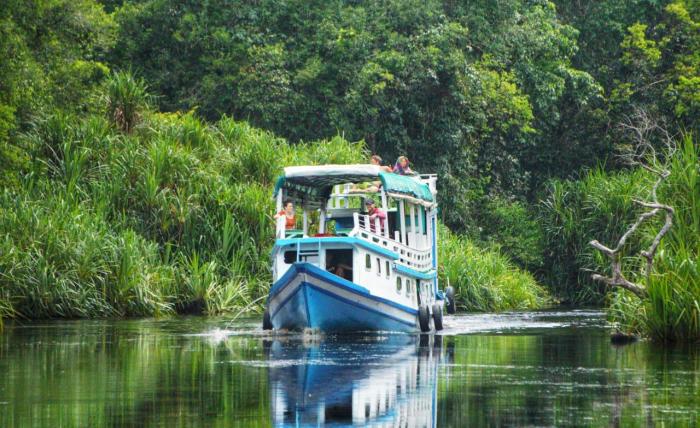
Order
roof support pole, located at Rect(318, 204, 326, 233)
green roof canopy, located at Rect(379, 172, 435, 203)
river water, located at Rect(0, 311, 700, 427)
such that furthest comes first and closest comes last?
roof support pole, located at Rect(318, 204, 326, 233), green roof canopy, located at Rect(379, 172, 435, 203), river water, located at Rect(0, 311, 700, 427)

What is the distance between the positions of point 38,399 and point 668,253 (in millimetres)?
9374

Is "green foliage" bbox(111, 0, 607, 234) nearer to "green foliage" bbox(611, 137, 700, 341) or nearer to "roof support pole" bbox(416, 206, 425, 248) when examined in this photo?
"roof support pole" bbox(416, 206, 425, 248)

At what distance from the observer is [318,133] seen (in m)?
40.7

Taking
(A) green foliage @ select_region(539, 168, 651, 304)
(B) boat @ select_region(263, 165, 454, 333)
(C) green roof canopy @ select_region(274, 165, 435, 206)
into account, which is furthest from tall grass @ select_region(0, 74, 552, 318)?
(B) boat @ select_region(263, 165, 454, 333)

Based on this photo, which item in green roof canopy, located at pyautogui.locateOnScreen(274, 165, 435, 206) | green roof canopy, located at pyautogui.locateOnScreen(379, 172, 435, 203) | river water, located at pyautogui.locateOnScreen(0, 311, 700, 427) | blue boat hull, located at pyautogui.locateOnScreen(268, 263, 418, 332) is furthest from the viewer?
green roof canopy, located at pyautogui.locateOnScreen(274, 165, 435, 206)

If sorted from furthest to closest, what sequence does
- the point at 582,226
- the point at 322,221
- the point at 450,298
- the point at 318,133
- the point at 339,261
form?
the point at 318,133 < the point at 582,226 < the point at 450,298 < the point at 322,221 < the point at 339,261

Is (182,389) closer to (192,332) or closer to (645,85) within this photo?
(192,332)

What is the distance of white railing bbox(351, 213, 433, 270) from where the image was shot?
21.3 meters

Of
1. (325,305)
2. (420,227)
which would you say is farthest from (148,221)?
(325,305)

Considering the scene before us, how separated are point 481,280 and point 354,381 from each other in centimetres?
1837

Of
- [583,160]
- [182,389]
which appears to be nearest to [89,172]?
[182,389]

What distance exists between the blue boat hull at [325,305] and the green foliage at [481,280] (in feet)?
30.2

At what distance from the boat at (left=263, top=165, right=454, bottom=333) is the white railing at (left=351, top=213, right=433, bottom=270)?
16mm

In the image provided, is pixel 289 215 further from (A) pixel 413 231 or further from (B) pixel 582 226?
(B) pixel 582 226
